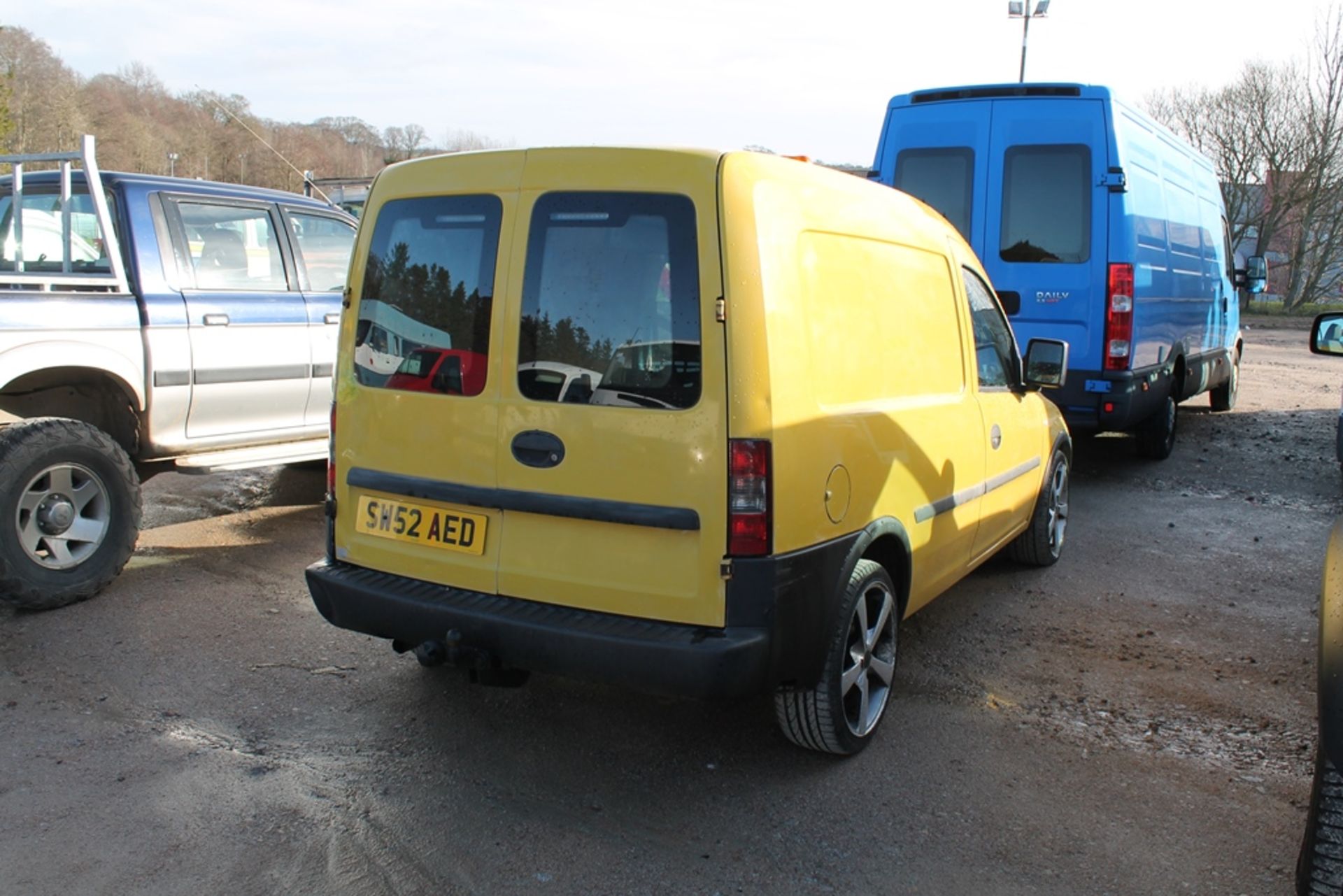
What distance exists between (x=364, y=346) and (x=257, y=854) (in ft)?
5.41

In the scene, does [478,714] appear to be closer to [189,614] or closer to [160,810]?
[160,810]

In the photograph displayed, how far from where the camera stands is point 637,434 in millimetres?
3150

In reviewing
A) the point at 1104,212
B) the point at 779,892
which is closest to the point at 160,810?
the point at 779,892

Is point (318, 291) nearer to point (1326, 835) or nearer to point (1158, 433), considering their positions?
point (1326, 835)

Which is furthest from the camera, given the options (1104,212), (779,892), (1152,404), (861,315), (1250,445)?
(1250,445)

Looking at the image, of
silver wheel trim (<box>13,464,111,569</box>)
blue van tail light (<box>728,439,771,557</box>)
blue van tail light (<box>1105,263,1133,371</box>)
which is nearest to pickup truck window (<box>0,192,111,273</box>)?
silver wheel trim (<box>13,464,111,569</box>)

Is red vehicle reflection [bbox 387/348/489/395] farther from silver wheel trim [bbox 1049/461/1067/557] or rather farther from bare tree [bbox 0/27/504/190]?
bare tree [bbox 0/27/504/190]

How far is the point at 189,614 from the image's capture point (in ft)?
16.4

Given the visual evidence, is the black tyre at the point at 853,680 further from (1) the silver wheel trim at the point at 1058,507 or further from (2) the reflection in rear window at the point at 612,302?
(1) the silver wheel trim at the point at 1058,507

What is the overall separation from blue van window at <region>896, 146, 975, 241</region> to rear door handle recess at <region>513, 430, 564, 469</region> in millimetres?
5491

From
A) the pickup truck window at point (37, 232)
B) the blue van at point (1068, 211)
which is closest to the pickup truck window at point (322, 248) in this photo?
the pickup truck window at point (37, 232)

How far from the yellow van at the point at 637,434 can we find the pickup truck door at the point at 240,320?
2379mm

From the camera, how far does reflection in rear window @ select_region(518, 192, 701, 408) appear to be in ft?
10.2

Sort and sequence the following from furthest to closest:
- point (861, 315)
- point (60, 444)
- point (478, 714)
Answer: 1. point (60, 444)
2. point (478, 714)
3. point (861, 315)
